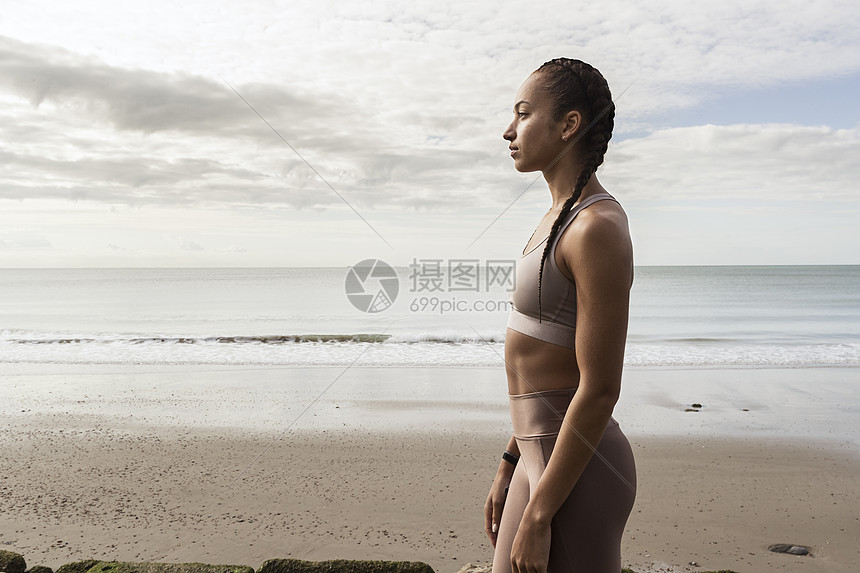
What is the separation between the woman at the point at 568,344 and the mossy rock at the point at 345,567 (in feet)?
5.23

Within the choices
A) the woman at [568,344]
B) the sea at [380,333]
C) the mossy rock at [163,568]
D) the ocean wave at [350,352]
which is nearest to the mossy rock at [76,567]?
the mossy rock at [163,568]

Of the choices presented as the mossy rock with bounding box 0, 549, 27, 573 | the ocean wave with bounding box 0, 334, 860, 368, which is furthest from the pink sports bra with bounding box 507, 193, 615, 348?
the ocean wave with bounding box 0, 334, 860, 368

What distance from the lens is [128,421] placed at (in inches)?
291

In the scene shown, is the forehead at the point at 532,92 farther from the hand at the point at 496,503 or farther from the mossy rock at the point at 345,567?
the mossy rock at the point at 345,567

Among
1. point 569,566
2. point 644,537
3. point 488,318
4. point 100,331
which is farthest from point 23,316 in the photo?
point 569,566

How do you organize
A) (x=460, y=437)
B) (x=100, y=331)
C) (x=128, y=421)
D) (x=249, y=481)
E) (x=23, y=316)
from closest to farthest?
(x=249, y=481), (x=460, y=437), (x=128, y=421), (x=100, y=331), (x=23, y=316)

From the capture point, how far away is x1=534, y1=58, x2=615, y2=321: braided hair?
1329mm

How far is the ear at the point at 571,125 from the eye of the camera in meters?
1.33

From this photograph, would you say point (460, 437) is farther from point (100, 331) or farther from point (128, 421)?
point (100, 331)

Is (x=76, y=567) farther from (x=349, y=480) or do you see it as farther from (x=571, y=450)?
(x=571, y=450)

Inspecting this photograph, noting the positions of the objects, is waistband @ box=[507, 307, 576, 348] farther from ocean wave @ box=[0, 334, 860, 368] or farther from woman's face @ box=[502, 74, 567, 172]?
ocean wave @ box=[0, 334, 860, 368]

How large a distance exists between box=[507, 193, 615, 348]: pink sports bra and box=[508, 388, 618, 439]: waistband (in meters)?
0.12

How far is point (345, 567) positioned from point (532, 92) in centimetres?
236

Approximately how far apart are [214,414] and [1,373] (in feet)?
19.4
